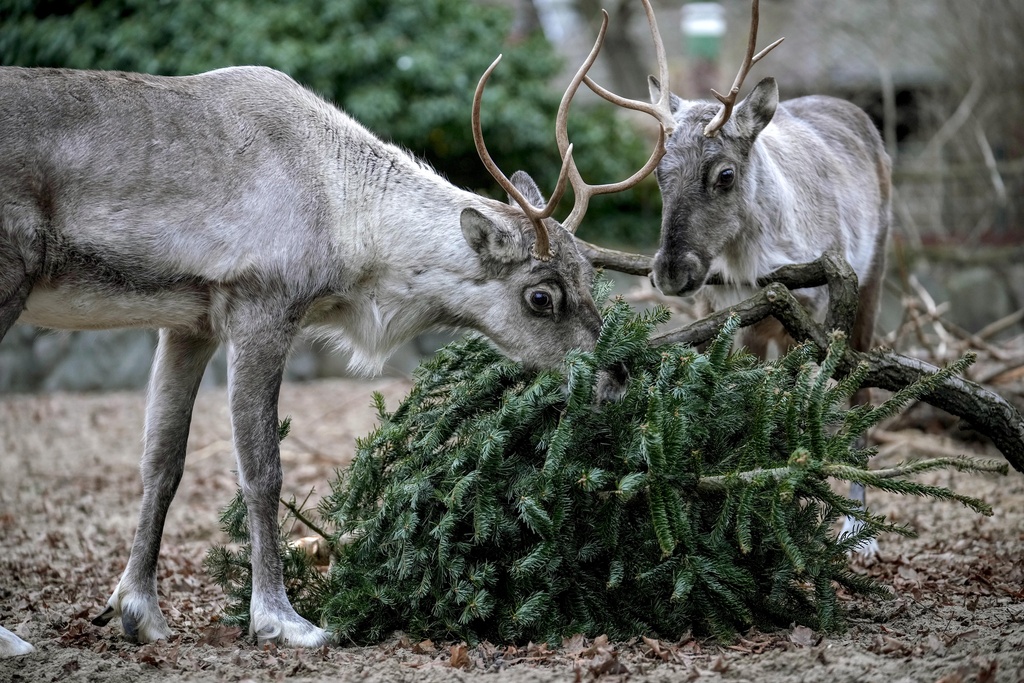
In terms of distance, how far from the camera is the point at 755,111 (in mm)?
5188

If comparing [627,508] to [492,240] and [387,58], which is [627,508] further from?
[387,58]

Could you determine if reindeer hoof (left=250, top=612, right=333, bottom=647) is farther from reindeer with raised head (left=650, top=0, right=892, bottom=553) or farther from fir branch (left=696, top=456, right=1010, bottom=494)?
reindeer with raised head (left=650, top=0, right=892, bottom=553)

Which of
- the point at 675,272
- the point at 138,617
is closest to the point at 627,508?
the point at 675,272

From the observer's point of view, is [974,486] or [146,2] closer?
[974,486]

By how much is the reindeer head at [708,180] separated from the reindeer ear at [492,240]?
882mm

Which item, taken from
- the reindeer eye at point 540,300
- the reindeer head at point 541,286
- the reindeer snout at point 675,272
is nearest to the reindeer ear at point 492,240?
the reindeer head at point 541,286

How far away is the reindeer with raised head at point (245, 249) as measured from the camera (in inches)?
154

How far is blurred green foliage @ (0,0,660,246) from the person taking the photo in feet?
33.2

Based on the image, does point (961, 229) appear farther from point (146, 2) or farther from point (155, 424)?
point (155, 424)

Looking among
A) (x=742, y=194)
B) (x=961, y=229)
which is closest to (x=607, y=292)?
(x=742, y=194)

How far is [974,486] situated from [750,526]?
3.33 m

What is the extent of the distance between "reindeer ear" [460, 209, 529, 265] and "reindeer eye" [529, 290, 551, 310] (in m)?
0.15

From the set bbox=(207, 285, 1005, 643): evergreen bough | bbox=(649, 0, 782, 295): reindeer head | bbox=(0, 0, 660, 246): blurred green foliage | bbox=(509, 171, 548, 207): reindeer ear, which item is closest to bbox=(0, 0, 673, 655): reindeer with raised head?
bbox=(509, 171, 548, 207): reindeer ear

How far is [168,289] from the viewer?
161 inches
